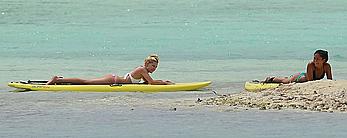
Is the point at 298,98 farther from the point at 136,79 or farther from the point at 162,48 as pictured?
the point at 162,48

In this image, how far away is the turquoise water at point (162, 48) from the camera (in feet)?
27.8

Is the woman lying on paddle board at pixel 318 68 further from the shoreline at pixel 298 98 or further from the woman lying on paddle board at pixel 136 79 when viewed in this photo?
the woman lying on paddle board at pixel 136 79

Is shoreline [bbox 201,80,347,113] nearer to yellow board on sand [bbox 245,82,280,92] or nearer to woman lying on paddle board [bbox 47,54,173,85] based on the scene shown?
yellow board on sand [bbox 245,82,280,92]

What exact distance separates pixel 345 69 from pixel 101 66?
15.5 ft

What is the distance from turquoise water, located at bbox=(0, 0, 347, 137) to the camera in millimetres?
8469

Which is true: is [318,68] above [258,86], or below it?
above

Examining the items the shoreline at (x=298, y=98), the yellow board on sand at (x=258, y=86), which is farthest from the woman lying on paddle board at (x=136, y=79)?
the shoreline at (x=298, y=98)

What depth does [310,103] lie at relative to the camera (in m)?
9.08

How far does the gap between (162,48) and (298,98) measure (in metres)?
14.0

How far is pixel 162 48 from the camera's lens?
23234 mm

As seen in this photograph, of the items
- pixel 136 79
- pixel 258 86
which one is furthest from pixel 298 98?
pixel 136 79

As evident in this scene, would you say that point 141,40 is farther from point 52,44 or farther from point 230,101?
point 230,101

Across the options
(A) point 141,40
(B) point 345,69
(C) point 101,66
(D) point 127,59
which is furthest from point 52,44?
(B) point 345,69

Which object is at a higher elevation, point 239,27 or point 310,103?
point 239,27
